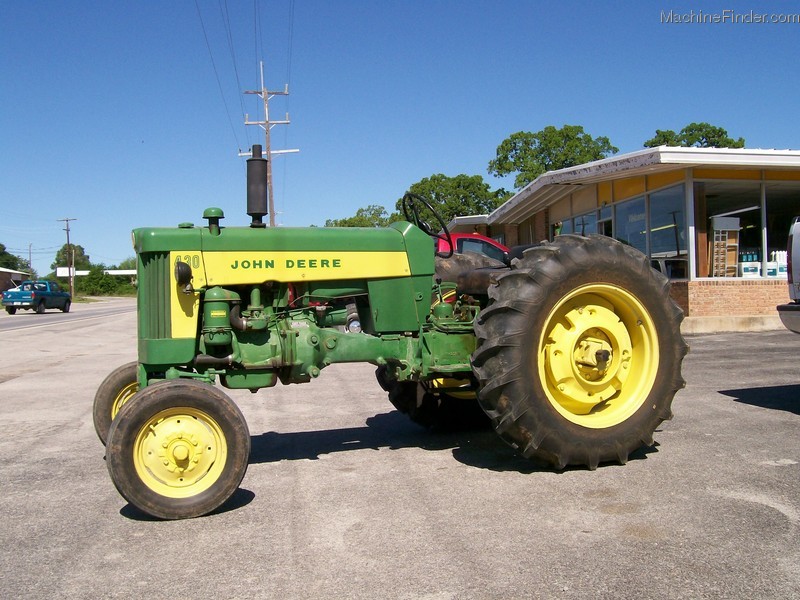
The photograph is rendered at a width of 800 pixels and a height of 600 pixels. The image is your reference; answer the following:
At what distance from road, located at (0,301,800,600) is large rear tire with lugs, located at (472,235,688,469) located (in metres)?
0.26

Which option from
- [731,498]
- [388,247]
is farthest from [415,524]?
[388,247]

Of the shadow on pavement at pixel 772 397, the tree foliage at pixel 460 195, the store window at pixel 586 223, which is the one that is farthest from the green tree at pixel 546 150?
the shadow on pavement at pixel 772 397

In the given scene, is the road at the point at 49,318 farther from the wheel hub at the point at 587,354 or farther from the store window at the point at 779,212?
the wheel hub at the point at 587,354

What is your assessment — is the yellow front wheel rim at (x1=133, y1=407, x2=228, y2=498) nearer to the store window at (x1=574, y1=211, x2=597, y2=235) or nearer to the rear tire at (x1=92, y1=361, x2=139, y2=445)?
the rear tire at (x1=92, y1=361, x2=139, y2=445)

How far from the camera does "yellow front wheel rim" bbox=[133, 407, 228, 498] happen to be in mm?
4055

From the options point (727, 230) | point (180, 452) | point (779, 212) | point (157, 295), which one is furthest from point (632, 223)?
point (180, 452)

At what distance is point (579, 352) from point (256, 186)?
252 cm

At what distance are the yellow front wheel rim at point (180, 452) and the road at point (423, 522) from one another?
216mm

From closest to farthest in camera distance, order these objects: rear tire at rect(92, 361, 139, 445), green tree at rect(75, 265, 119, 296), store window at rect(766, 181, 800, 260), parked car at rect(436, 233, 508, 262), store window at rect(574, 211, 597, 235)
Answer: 1. rear tire at rect(92, 361, 139, 445)
2. parked car at rect(436, 233, 508, 262)
3. store window at rect(766, 181, 800, 260)
4. store window at rect(574, 211, 597, 235)
5. green tree at rect(75, 265, 119, 296)

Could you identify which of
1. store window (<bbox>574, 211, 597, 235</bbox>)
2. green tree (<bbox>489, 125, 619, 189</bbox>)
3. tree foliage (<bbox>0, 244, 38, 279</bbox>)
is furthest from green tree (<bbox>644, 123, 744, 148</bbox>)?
tree foliage (<bbox>0, 244, 38, 279</bbox>)

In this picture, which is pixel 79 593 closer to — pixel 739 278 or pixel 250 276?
pixel 250 276

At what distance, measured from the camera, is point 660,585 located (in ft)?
9.89

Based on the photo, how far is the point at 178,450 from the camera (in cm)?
407

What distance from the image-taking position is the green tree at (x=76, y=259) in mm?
126500
